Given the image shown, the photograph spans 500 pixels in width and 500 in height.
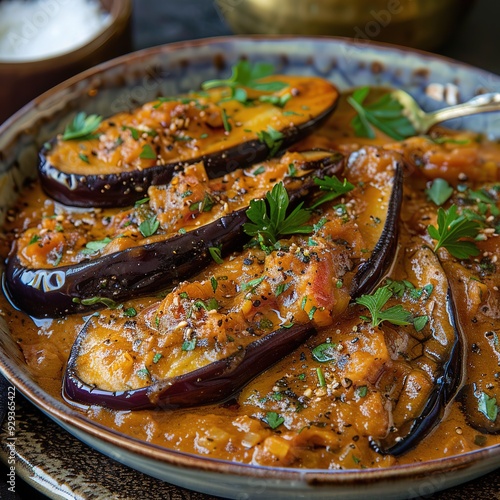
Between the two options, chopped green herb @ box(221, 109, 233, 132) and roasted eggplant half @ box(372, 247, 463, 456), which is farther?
chopped green herb @ box(221, 109, 233, 132)

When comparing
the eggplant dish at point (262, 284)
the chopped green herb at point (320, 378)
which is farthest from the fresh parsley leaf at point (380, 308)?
the chopped green herb at point (320, 378)

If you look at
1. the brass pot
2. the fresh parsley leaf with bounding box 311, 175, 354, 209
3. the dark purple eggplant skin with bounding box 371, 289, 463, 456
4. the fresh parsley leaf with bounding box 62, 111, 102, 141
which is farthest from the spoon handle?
the fresh parsley leaf with bounding box 62, 111, 102, 141

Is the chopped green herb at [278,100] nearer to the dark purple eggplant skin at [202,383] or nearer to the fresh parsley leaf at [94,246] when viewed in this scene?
the fresh parsley leaf at [94,246]

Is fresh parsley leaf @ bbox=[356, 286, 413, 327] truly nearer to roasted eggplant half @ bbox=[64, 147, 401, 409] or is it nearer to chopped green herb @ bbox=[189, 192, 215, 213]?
roasted eggplant half @ bbox=[64, 147, 401, 409]

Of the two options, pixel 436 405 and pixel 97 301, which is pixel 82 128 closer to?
pixel 97 301

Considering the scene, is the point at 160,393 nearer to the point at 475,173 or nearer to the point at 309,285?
the point at 309,285

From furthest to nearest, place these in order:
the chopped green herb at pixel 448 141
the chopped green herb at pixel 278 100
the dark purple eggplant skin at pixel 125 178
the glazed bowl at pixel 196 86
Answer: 1. the chopped green herb at pixel 448 141
2. the chopped green herb at pixel 278 100
3. the dark purple eggplant skin at pixel 125 178
4. the glazed bowl at pixel 196 86
